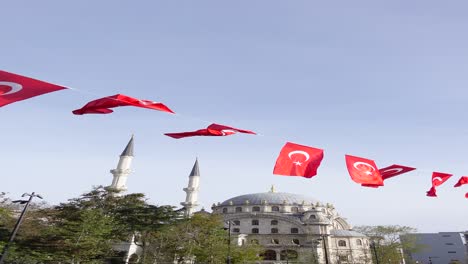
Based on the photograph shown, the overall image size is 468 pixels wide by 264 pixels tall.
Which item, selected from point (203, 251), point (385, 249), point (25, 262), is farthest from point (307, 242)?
point (25, 262)

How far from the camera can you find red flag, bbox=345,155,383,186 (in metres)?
13.7

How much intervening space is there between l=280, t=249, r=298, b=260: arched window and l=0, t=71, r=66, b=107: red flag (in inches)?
2282

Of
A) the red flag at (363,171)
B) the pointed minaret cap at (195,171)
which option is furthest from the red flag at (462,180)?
the pointed minaret cap at (195,171)

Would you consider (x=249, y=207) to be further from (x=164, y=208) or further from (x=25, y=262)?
(x=25, y=262)

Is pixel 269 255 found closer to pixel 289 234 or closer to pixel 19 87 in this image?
pixel 289 234

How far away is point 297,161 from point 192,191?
54.2 metres

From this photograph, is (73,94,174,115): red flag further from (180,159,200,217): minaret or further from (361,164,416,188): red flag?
(180,159,200,217): minaret

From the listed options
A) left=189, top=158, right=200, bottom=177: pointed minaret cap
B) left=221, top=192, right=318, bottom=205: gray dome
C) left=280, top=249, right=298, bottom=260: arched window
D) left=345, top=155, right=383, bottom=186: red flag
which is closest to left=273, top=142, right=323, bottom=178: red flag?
left=345, top=155, right=383, bottom=186: red flag

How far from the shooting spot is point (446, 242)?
296 ft

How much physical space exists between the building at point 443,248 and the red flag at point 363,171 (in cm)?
8904

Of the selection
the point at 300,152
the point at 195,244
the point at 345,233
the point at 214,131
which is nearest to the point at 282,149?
the point at 300,152

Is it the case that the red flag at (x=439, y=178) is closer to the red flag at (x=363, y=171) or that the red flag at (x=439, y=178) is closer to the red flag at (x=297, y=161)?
the red flag at (x=363, y=171)

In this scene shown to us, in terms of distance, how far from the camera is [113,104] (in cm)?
958

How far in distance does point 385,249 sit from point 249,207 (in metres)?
34.7
